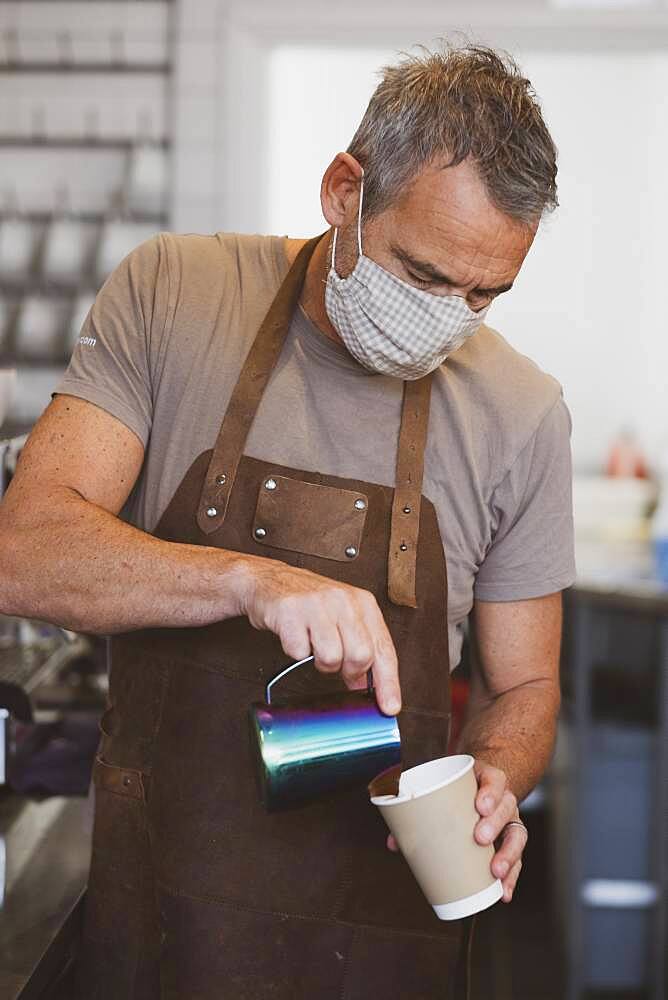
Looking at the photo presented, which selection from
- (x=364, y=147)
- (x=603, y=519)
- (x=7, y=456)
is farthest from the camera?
(x=603, y=519)

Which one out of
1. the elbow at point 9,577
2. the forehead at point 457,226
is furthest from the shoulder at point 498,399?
the elbow at point 9,577

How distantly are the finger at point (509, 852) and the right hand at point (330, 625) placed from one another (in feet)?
0.71

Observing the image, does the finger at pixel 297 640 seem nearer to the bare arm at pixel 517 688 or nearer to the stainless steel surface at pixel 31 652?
the bare arm at pixel 517 688

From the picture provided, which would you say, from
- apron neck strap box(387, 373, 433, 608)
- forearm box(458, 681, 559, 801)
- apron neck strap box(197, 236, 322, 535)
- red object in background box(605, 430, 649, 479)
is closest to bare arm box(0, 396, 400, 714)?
apron neck strap box(197, 236, 322, 535)

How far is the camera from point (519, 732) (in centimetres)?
158

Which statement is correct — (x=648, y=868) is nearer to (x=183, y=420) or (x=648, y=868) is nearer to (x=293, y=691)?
(x=293, y=691)

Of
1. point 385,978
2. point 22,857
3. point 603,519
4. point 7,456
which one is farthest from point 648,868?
point 7,456

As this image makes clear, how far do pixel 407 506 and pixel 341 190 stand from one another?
395 mm

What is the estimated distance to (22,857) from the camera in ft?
5.28

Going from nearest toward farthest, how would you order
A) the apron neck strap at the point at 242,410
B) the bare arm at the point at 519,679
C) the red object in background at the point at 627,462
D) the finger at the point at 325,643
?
the finger at the point at 325,643
the apron neck strap at the point at 242,410
the bare arm at the point at 519,679
the red object in background at the point at 627,462

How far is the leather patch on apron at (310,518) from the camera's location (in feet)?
4.87

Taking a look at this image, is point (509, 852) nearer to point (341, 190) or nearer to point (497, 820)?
point (497, 820)

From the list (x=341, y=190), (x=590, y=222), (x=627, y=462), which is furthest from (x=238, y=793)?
(x=590, y=222)

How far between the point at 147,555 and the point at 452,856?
445 mm
